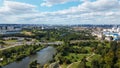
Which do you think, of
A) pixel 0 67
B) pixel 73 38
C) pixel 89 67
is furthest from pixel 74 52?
pixel 73 38

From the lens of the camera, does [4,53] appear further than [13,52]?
No

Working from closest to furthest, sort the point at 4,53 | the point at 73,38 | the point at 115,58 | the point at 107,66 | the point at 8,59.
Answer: the point at 107,66, the point at 115,58, the point at 8,59, the point at 4,53, the point at 73,38

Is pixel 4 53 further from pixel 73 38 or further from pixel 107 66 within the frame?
pixel 73 38

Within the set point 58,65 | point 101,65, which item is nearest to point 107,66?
point 101,65

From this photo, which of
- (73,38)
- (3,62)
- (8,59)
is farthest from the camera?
(73,38)

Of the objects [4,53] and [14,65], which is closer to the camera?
[14,65]

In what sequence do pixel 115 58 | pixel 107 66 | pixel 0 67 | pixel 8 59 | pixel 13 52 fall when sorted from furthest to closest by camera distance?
1. pixel 13 52
2. pixel 8 59
3. pixel 0 67
4. pixel 115 58
5. pixel 107 66

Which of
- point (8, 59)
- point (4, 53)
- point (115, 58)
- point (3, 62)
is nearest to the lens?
point (115, 58)

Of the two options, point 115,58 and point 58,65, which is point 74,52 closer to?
point 58,65

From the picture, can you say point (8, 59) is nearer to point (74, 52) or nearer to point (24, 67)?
point (24, 67)
